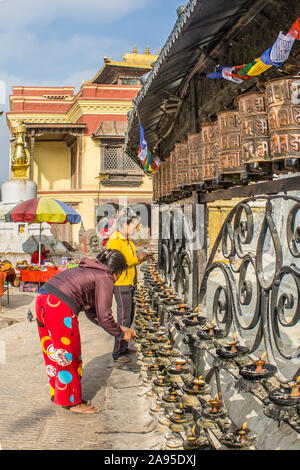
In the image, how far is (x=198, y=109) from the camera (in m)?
4.59

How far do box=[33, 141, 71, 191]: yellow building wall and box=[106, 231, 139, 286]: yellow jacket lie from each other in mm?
21622

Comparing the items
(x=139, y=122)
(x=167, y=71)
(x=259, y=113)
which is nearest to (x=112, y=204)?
(x=139, y=122)

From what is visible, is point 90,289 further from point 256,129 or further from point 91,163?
point 91,163

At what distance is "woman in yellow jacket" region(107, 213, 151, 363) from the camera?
16.0 ft

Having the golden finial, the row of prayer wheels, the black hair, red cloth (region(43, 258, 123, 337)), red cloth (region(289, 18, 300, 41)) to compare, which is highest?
the golden finial

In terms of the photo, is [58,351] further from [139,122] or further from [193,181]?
[139,122]

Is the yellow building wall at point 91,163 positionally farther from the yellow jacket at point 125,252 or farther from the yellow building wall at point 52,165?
the yellow jacket at point 125,252

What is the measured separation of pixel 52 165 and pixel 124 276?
880 inches

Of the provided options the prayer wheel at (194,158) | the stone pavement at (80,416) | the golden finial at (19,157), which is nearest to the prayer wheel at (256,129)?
the prayer wheel at (194,158)

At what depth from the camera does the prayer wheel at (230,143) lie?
8.88 feet

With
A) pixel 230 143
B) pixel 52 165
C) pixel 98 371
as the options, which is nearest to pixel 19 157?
pixel 52 165

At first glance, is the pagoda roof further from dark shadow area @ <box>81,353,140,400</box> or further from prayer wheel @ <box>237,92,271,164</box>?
prayer wheel @ <box>237,92,271,164</box>

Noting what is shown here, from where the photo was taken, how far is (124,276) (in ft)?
17.1

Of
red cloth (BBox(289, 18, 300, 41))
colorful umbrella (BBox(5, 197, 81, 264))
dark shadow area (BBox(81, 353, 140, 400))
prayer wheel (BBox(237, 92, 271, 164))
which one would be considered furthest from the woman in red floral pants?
colorful umbrella (BBox(5, 197, 81, 264))
